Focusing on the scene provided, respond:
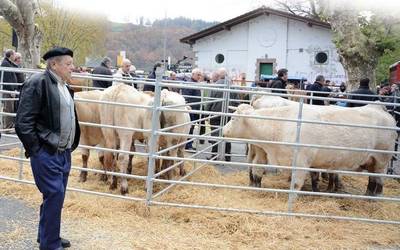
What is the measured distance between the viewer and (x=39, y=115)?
12.9 feet

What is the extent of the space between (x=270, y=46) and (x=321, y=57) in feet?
10.4

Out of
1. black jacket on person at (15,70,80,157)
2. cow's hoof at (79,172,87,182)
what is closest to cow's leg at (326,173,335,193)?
cow's hoof at (79,172,87,182)

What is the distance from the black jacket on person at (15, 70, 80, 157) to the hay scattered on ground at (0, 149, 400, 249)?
1195 millimetres

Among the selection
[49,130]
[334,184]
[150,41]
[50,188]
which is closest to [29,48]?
[334,184]

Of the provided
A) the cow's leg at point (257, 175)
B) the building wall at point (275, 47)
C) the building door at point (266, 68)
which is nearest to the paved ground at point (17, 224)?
the cow's leg at point (257, 175)

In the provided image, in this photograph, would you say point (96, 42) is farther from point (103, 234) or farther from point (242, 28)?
point (103, 234)

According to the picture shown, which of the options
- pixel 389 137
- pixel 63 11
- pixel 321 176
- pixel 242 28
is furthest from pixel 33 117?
pixel 63 11

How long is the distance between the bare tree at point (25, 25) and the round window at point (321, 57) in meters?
18.0

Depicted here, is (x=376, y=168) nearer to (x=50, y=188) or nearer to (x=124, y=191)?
(x=124, y=191)

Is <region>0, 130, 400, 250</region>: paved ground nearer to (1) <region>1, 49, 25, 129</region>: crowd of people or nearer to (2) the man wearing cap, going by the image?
(2) the man wearing cap

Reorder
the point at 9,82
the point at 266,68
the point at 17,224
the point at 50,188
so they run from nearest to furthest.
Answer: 1. the point at 50,188
2. the point at 17,224
3. the point at 9,82
4. the point at 266,68

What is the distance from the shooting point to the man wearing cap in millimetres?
3879

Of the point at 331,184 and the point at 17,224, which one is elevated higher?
the point at 331,184

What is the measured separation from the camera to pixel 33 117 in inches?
152
